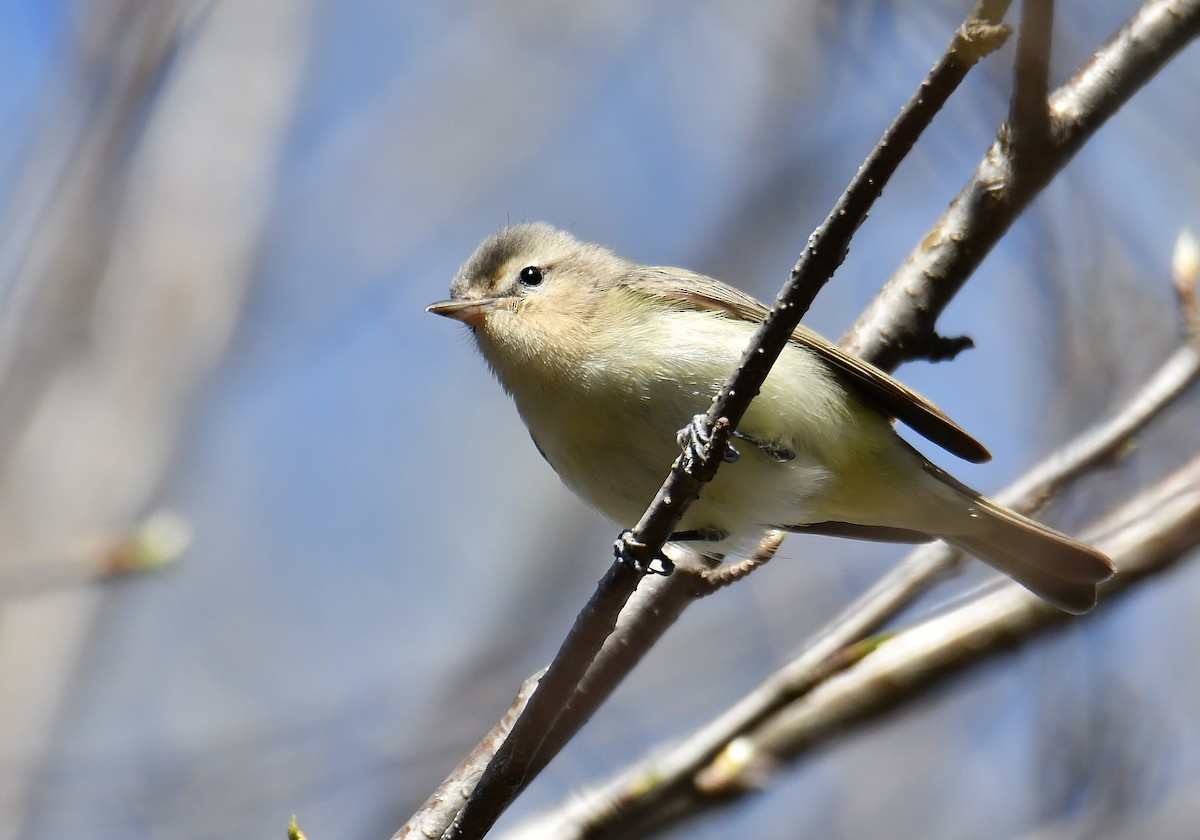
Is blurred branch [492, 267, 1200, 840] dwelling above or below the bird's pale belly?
below

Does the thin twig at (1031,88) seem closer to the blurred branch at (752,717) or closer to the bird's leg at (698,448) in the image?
the blurred branch at (752,717)

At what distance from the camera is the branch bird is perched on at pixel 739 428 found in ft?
10.5

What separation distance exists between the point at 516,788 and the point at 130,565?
1.53m

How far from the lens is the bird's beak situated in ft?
12.5

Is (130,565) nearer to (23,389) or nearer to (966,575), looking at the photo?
(23,389)

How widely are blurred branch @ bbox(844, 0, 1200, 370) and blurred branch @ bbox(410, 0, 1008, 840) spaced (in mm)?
1199

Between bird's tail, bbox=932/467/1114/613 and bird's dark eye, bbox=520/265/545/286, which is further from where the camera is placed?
bird's dark eye, bbox=520/265/545/286

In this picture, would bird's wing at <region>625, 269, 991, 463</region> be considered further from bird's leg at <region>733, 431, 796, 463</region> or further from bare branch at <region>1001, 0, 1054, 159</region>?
bare branch at <region>1001, 0, 1054, 159</region>

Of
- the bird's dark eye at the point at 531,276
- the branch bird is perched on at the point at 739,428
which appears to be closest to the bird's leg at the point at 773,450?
the branch bird is perched on at the point at 739,428

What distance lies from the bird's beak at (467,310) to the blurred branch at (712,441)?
4.78ft

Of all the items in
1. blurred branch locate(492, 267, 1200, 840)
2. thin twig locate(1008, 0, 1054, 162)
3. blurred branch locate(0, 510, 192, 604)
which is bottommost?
blurred branch locate(492, 267, 1200, 840)

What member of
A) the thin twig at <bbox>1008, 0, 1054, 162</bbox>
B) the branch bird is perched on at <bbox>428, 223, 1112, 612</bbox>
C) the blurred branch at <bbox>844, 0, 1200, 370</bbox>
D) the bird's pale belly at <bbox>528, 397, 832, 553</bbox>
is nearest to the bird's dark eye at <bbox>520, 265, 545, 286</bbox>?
the branch bird is perched on at <bbox>428, 223, 1112, 612</bbox>

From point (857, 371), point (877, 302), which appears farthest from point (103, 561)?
point (877, 302)

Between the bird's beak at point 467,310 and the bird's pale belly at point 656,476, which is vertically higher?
the bird's beak at point 467,310
